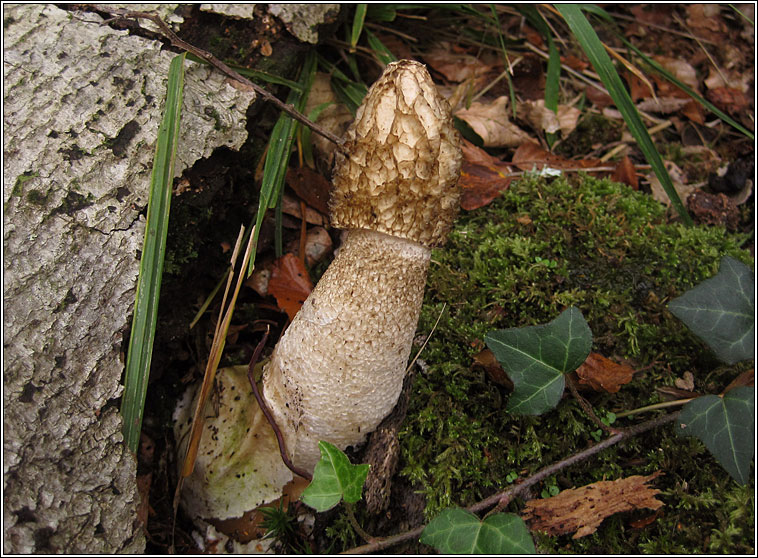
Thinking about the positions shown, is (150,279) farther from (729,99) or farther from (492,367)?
(729,99)

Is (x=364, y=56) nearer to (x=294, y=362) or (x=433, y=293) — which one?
(x=433, y=293)

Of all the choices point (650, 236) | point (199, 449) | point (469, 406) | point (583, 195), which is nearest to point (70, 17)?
point (199, 449)

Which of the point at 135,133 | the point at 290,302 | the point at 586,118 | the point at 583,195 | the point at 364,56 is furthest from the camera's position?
the point at 586,118

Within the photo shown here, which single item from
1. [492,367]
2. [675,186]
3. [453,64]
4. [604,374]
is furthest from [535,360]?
[453,64]

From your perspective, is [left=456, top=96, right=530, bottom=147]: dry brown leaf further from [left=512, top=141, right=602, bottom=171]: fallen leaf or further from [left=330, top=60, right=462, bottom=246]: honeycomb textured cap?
[left=330, top=60, right=462, bottom=246]: honeycomb textured cap

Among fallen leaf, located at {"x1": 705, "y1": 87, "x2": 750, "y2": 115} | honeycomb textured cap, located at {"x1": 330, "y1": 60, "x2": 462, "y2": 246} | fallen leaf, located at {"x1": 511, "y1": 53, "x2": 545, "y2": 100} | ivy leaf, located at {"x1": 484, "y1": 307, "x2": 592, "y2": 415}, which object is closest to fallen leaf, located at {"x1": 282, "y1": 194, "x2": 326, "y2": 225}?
honeycomb textured cap, located at {"x1": 330, "y1": 60, "x2": 462, "y2": 246}
